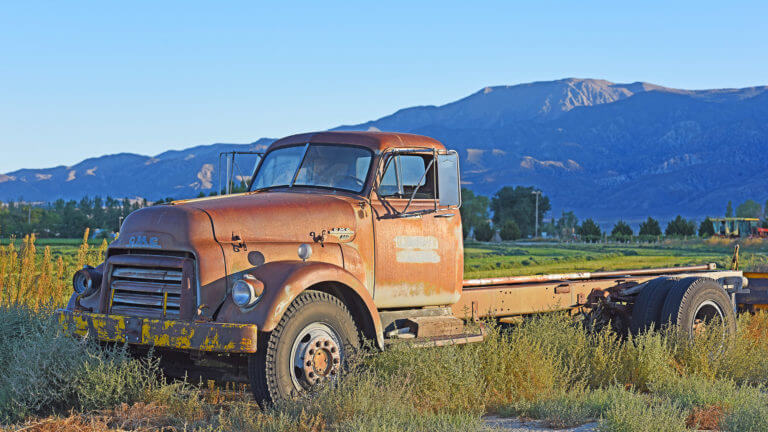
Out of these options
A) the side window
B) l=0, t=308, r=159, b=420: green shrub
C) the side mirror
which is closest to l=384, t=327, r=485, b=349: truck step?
the side mirror

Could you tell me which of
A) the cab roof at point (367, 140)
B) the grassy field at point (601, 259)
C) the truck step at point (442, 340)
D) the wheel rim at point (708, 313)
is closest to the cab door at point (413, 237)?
the cab roof at point (367, 140)

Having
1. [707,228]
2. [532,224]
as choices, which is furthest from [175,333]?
[532,224]

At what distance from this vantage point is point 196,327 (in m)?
7.02

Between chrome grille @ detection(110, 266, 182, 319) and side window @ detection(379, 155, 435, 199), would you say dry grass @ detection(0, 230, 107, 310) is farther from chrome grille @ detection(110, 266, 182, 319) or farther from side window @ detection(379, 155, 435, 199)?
side window @ detection(379, 155, 435, 199)

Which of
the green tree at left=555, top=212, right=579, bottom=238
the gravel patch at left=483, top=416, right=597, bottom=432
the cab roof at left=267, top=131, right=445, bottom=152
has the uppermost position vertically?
the green tree at left=555, top=212, right=579, bottom=238

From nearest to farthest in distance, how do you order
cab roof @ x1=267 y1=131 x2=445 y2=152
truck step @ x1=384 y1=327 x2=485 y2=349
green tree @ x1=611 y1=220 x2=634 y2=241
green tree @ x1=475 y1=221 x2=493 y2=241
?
truck step @ x1=384 y1=327 x2=485 y2=349 → cab roof @ x1=267 y1=131 x2=445 y2=152 → green tree @ x1=611 y1=220 x2=634 y2=241 → green tree @ x1=475 y1=221 x2=493 y2=241

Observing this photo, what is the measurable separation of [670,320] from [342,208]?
15.2 feet

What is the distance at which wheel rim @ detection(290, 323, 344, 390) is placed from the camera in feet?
24.4

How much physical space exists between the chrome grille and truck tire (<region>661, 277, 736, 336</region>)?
607cm

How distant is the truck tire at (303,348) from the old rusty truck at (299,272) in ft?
0.04

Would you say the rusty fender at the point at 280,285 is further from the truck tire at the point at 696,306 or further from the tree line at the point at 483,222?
the tree line at the point at 483,222

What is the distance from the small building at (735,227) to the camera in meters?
80.7

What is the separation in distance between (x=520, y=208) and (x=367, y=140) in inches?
5103

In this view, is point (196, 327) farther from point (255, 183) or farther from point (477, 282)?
point (477, 282)
